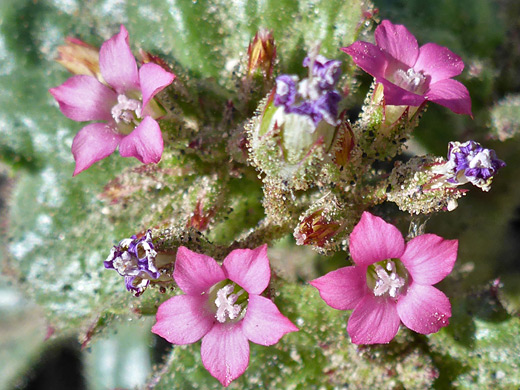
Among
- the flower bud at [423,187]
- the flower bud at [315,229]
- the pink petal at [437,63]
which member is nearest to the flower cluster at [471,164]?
the flower bud at [423,187]

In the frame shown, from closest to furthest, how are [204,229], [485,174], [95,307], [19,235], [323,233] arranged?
1. [485,174]
2. [323,233]
3. [204,229]
4. [95,307]
5. [19,235]

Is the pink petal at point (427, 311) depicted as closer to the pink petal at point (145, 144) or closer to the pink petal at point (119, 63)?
the pink petal at point (145, 144)

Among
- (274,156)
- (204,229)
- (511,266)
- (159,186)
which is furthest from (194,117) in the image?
(511,266)

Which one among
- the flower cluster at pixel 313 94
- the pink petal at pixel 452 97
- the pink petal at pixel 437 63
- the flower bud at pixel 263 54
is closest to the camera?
the flower cluster at pixel 313 94

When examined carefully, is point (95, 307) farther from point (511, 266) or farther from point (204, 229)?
point (511, 266)

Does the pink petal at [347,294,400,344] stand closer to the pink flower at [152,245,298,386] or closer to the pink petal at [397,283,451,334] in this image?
the pink petal at [397,283,451,334]

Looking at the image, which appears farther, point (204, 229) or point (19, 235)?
point (19, 235)
